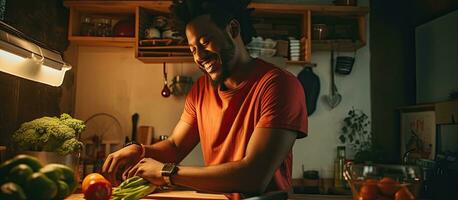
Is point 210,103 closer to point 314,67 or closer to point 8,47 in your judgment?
point 8,47

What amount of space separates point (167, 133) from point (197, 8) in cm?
163

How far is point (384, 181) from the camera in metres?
1.10

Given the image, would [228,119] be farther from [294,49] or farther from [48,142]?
[294,49]

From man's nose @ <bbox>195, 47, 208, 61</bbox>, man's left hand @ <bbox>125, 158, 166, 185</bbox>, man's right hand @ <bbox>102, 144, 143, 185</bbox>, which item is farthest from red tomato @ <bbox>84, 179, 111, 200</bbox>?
man's nose @ <bbox>195, 47, 208, 61</bbox>

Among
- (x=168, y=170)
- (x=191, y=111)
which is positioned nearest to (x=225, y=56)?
(x=191, y=111)

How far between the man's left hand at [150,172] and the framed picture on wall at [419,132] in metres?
2.03

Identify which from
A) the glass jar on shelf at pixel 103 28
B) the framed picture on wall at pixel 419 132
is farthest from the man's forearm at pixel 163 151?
the framed picture on wall at pixel 419 132

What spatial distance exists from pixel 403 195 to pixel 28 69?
4.61 ft

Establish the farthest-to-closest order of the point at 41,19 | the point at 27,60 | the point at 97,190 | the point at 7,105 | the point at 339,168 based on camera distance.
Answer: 1. the point at 339,168
2. the point at 41,19
3. the point at 7,105
4. the point at 27,60
5. the point at 97,190

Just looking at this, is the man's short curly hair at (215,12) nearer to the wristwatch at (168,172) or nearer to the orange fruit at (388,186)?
the wristwatch at (168,172)

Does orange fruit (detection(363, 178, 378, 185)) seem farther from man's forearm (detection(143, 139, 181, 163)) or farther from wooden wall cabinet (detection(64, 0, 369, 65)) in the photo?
wooden wall cabinet (detection(64, 0, 369, 65))

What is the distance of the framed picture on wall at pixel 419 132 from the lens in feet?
8.57

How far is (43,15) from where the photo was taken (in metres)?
2.44

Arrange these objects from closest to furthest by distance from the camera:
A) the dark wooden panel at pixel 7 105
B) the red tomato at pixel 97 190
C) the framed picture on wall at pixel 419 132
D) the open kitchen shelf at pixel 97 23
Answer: the red tomato at pixel 97 190 → the dark wooden panel at pixel 7 105 → the framed picture on wall at pixel 419 132 → the open kitchen shelf at pixel 97 23
